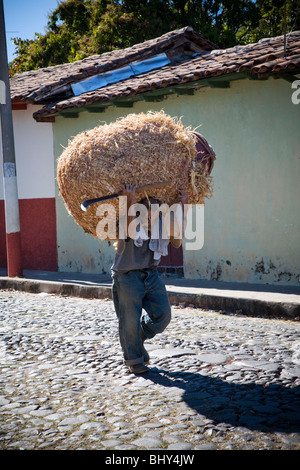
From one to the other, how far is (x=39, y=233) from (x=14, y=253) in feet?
7.17

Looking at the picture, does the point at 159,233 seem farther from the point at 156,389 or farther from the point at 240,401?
the point at 240,401

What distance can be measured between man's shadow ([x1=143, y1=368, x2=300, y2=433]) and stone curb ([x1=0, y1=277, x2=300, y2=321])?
298 centimetres

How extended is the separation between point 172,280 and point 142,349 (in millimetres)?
5614

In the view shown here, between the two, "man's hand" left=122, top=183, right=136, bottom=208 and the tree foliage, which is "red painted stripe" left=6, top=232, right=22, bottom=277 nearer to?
"man's hand" left=122, top=183, right=136, bottom=208

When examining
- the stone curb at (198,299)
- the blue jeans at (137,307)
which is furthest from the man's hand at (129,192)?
the stone curb at (198,299)

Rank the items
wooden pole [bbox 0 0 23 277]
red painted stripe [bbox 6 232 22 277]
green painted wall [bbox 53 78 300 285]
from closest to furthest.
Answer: green painted wall [bbox 53 78 300 285] → wooden pole [bbox 0 0 23 277] → red painted stripe [bbox 6 232 22 277]

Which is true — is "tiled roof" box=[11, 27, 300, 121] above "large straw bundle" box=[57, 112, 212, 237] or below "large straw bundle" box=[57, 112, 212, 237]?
above

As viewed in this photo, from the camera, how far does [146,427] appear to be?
10.2 ft

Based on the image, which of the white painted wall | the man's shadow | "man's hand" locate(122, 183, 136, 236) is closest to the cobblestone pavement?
the man's shadow

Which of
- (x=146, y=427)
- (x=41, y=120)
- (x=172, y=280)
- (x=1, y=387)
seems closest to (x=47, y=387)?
(x=1, y=387)

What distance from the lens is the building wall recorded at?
1248 centimetres

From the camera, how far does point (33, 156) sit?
12.7m

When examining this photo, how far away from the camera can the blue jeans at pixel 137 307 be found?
4180mm

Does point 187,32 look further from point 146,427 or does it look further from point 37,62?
point 37,62
